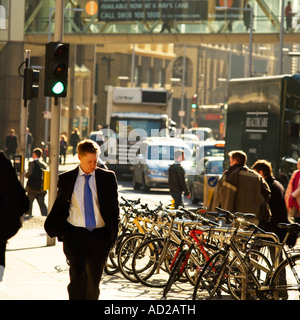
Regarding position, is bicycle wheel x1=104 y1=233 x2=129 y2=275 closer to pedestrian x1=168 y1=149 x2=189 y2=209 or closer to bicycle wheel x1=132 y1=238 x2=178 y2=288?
bicycle wheel x1=132 y1=238 x2=178 y2=288

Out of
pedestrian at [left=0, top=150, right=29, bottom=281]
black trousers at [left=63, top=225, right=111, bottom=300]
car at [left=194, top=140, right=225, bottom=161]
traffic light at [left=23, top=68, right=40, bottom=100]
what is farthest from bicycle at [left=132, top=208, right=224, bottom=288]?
car at [left=194, top=140, right=225, bottom=161]

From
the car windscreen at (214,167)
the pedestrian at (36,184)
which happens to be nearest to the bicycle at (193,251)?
the pedestrian at (36,184)

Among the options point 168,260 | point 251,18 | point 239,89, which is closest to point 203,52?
point 251,18

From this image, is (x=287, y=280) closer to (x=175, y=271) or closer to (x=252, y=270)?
(x=252, y=270)

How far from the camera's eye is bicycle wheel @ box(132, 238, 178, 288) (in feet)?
38.6

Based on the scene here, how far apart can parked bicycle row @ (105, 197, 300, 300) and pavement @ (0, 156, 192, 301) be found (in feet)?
0.61

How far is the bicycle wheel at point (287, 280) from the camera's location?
356 inches

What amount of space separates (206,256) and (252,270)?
0.91 meters

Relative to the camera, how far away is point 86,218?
8.34 meters

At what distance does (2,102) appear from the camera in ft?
168

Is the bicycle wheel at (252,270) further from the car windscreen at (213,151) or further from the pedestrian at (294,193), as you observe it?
the car windscreen at (213,151)

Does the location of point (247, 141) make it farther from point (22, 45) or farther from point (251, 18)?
point (22, 45)
